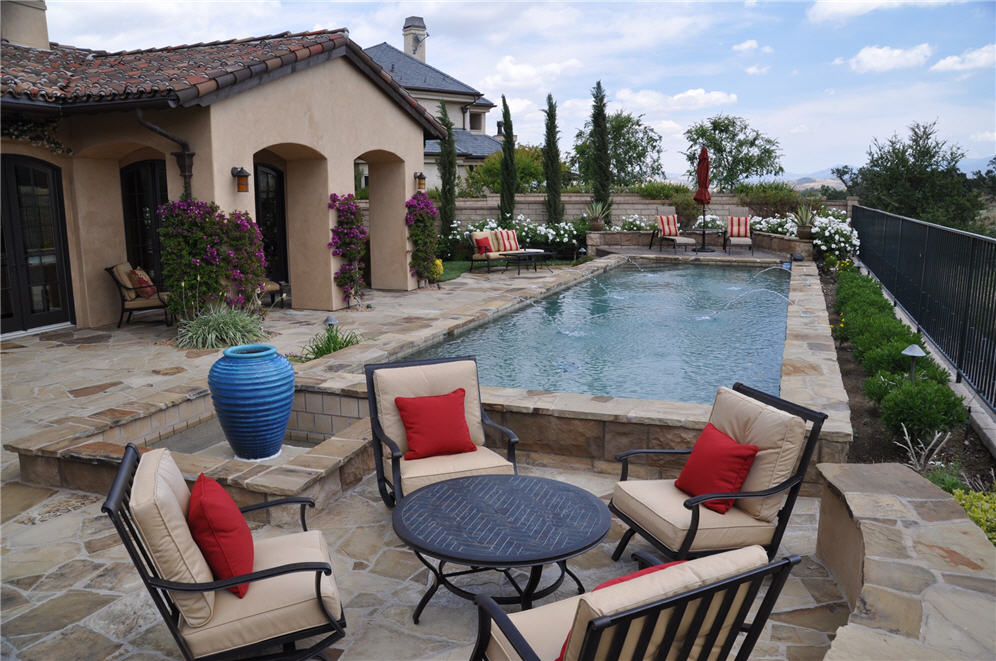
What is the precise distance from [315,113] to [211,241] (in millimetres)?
2856

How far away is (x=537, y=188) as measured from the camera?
1081 inches

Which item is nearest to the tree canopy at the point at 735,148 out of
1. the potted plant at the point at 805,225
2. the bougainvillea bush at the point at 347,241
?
the potted plant at the point at 805,225

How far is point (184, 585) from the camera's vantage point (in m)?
2.34

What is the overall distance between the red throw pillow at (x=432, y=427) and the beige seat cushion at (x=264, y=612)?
1369 mm

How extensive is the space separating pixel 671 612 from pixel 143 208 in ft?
36.2

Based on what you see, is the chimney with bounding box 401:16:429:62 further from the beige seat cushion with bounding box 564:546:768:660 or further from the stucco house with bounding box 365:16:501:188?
the beige seat cushion with bounding box 564:546:768:660

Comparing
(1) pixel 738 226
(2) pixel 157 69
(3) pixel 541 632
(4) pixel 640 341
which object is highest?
(2) pixel 157 69

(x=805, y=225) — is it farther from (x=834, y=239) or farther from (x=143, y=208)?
(x=143, y=208)

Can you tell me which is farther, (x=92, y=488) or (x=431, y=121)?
(x=431, y=121)

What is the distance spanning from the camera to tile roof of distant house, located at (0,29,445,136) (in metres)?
7.93

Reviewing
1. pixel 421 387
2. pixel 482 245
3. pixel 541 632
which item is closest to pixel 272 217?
pixel 482 245

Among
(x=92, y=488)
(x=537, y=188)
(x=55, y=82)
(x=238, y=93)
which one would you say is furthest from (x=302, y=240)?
(x=537, y=188)

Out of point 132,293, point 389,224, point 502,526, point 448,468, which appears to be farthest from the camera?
point 389,224

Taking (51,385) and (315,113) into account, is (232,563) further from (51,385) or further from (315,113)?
(315,113)
